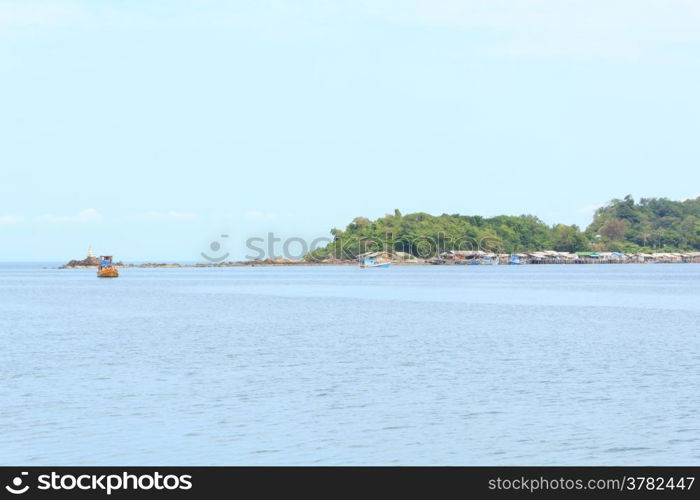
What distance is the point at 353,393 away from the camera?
29.7 meters

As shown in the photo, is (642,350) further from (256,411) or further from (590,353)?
(256,411)
